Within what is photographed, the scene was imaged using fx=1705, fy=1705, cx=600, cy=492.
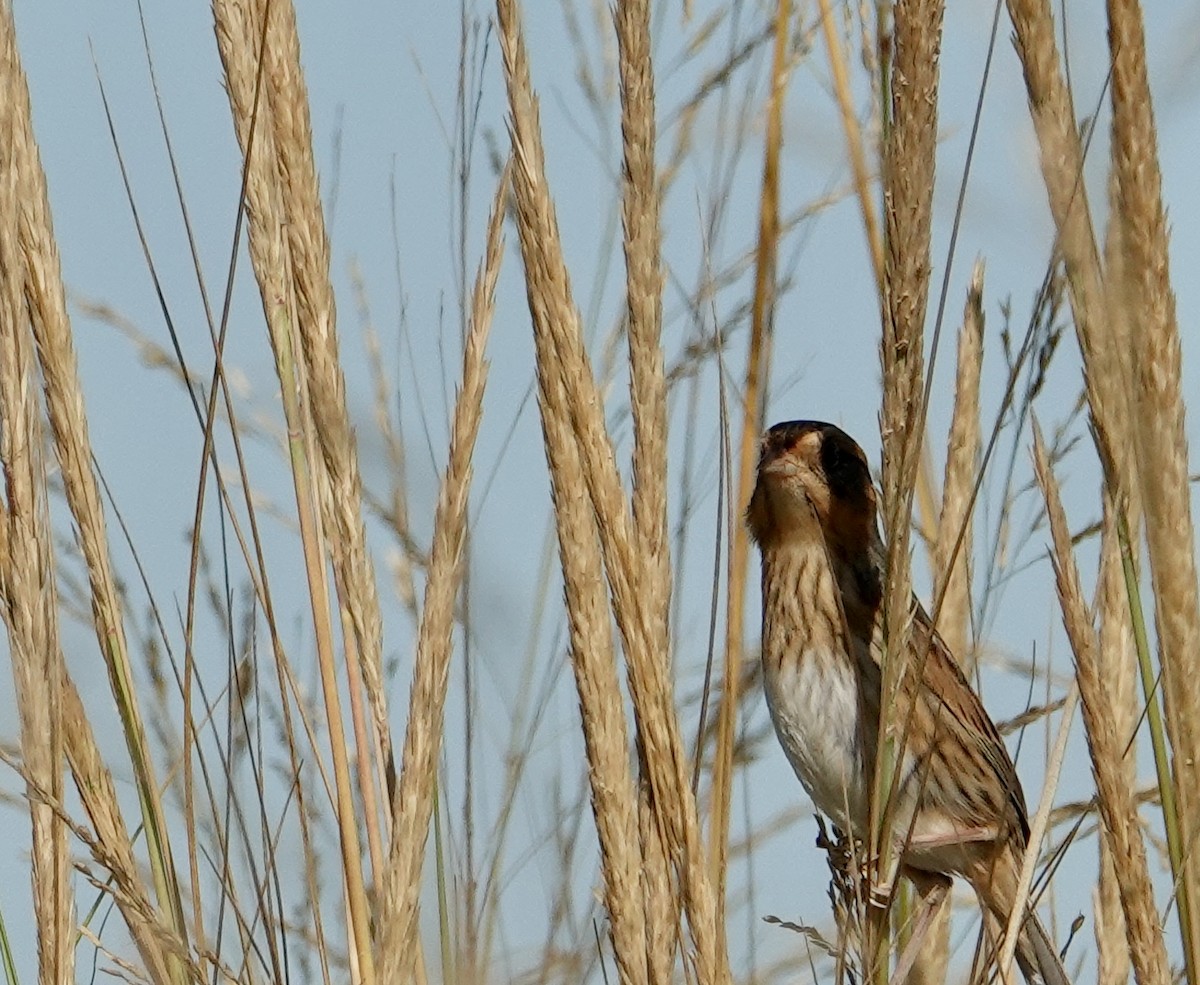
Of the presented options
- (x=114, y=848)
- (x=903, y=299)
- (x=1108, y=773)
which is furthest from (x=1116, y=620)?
(x=114, y=848)

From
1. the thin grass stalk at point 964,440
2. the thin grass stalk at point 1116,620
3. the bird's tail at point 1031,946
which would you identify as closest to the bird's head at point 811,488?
the bird's tail at point 1031,946

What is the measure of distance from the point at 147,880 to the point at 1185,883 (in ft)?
2.94

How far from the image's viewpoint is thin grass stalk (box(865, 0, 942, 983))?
107cm

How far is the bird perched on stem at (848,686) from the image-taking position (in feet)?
8.35

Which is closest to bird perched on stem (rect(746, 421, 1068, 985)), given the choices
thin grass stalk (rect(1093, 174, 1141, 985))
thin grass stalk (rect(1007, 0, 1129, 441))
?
thin grass stalk (rect(1093, 174, 1141, 985))

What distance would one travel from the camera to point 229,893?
1.38 metres

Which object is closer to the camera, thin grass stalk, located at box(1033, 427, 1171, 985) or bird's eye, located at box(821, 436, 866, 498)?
thin grass stalk, located at box(1033, 427, 1171, 985)

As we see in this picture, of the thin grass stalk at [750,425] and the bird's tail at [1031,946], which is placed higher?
the thin grass stalk at [750,425]

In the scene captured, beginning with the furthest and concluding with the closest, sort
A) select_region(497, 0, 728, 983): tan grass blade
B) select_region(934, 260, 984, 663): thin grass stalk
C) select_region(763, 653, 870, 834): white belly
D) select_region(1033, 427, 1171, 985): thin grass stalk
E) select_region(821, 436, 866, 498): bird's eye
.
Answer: select_region(821, 436, 866, 498): bird's eye → select_region(763, 653, 870, 834): white belly → select_region(934, 260, 984, 663): thin grass stalk → select_region(1033, 427, 1171, 985): thin grass stalk → select_region(497, 0, 728, 983): tan grass blade

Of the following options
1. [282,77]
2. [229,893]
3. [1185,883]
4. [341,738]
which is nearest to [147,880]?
[229,893]

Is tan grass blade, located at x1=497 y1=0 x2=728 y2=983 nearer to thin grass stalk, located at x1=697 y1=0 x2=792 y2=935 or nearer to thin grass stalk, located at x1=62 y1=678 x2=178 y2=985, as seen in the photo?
thin grass stalk, located at x1=697 y1=0 x2=792 y2=935

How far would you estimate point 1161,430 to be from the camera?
4.25 feet

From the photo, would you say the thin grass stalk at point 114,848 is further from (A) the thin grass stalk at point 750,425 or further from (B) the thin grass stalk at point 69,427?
(A) the thin grass stalk at point 750,425

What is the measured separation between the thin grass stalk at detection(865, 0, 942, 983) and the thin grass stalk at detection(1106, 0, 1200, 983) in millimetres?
207
